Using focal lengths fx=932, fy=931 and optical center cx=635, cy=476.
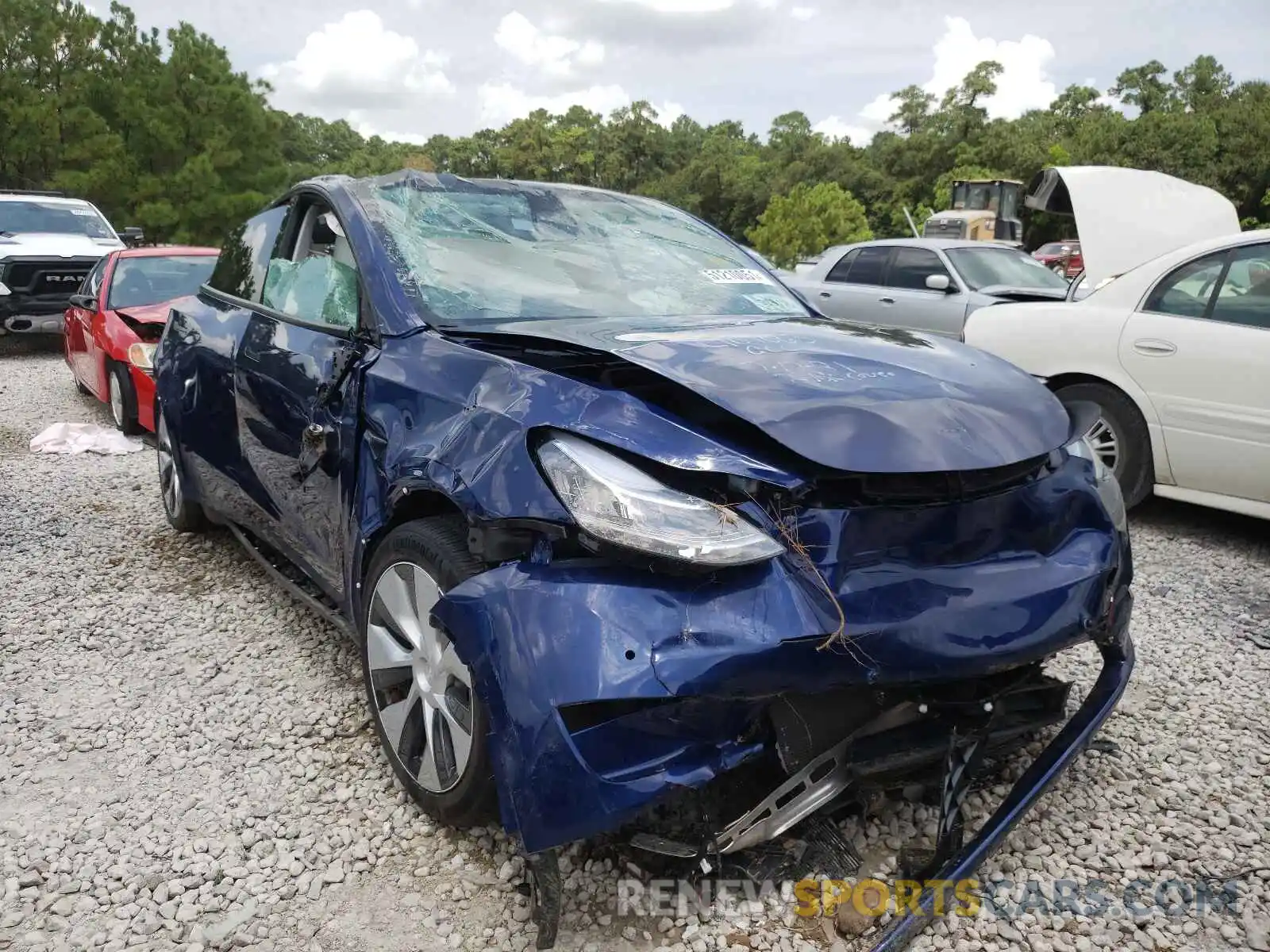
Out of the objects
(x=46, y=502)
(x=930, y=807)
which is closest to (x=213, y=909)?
(x=930, y=807)

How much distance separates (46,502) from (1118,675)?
17.5 ft

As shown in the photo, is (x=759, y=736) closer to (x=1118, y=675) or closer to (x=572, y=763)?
(x=572, y=763)

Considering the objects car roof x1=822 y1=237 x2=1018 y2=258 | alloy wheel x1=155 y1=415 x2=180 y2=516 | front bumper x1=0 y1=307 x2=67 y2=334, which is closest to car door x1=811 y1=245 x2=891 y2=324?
car roof x1=822 y1=237 x2=1018 y2=258

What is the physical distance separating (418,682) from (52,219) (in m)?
12.9

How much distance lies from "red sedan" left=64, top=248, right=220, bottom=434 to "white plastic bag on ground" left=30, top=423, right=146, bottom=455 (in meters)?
0.18

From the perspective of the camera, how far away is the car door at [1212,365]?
14.1 feet

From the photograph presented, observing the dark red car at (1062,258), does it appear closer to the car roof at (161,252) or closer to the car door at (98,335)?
the car roof at (161,252)

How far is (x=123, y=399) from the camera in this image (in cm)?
687

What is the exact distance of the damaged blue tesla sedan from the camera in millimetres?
1708

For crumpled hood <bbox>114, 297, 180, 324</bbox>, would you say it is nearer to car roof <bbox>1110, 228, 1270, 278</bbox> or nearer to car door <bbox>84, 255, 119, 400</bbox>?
car door <bbox>84, 255, 119, 400</bbox>

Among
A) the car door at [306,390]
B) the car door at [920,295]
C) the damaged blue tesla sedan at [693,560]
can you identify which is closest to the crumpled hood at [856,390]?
the damaged blue tesla sedan at [693,560]

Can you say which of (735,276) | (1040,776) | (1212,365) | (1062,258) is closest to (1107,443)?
(1212,365)

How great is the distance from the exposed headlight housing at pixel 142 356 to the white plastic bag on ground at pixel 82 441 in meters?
0.56

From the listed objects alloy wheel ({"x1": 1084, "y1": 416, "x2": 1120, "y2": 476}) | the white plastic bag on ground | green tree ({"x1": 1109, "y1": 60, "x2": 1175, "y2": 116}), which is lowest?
the white plastic bag on ground
